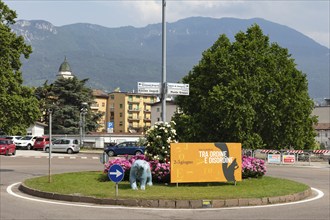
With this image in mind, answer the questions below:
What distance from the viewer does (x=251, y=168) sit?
21094mm

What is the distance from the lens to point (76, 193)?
51.8ft

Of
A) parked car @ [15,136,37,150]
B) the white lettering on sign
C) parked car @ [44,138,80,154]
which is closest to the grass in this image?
the white lettering on sign

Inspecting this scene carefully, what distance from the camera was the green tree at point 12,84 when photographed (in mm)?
33412

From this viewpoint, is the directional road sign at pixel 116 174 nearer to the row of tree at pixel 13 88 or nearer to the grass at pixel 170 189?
the grass at pixel 170 189

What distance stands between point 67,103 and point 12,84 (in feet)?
178

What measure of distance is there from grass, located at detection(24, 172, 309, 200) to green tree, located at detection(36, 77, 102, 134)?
2724 inches

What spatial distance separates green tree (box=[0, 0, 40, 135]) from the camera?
3341 cm

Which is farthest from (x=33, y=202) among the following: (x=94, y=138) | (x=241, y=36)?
(x=94, y=138)

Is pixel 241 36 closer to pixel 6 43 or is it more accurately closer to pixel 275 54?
pixel 275 54

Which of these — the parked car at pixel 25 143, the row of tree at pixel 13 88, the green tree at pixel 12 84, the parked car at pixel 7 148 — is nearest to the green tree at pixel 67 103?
the parked car at pixel 25 143

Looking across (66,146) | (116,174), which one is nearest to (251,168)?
(116,174)

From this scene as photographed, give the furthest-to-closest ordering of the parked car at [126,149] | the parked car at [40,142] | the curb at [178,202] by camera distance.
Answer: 1. the parked car at [40,142]
2. the parked car at [126,149]
3. the curb at [178,202]

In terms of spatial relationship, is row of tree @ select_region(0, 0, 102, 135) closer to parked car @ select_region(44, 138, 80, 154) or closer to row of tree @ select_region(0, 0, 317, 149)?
row of tree @ select_region(0, 0, 317, 149)

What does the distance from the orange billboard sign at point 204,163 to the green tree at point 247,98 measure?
27.1 meters
